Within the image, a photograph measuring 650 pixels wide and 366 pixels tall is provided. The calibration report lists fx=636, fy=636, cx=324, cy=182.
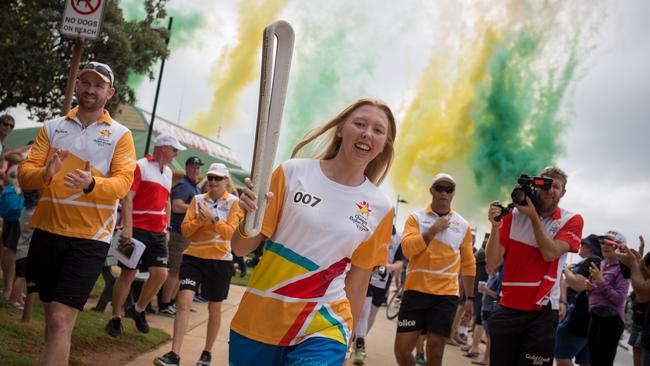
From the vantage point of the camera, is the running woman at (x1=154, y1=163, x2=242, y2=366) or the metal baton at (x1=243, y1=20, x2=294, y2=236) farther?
the running woman at (x1=154, y1=163, x2=242, y2=366)

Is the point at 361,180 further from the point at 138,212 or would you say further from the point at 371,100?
the point at 138,212

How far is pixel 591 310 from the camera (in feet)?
25.6

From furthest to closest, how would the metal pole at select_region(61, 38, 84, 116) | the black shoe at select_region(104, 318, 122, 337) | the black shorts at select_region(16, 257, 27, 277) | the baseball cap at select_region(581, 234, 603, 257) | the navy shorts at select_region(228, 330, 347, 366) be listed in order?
the baseball cap at select_region(581, 234, 603, 257) → the black shorts at select_region(16, 257, 27, 277) → the black shoe at select_region(104, 318, 122, 337) → the metal pole at select_region(61, 38, 84, 116) → the navy shorts at select_region(228, 330, 347, 366)

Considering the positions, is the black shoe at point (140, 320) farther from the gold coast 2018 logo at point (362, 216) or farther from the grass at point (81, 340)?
the gold coast 2018 logo at point (362, 216)

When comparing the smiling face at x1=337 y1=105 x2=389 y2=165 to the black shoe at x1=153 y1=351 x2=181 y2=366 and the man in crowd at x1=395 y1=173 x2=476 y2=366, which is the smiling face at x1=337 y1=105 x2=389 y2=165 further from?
the black shoe at x1=153 y1=351 x2=181 y2=366

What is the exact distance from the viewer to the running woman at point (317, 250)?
3.29 meters

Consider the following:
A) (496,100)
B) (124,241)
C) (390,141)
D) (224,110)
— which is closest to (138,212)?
(124,241)

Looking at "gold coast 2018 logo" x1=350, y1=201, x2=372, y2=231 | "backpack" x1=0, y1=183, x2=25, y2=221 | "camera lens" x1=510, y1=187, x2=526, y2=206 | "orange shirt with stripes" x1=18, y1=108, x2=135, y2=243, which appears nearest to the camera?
"gold coast 2018 logo" x1=350, y1=201, x2=372, y2=231

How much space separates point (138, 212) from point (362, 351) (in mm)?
3695

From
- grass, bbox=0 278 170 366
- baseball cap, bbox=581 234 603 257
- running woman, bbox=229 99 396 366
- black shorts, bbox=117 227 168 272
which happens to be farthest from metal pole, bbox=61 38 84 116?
baseball cap, bbox=581 234 603 257

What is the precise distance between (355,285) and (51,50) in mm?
16672

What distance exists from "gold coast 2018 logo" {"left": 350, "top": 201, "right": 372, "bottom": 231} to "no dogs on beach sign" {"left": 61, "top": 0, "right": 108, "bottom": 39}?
12.6 feet

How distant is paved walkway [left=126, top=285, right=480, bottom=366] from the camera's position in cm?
719

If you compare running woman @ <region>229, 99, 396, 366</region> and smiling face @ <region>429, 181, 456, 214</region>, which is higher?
smiling face @ <region>429, 181, 456, 214</region>
